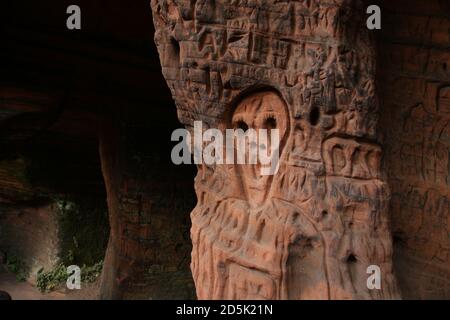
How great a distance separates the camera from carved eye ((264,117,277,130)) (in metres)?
2.75

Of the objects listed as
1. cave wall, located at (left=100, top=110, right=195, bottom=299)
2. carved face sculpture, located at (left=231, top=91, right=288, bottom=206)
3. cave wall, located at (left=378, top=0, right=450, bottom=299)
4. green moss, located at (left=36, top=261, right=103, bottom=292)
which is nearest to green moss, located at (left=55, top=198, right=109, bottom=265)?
green moss, located at (left=36, top=261, right=103, bottom=292)

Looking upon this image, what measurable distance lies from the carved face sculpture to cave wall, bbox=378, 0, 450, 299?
23.2 inches

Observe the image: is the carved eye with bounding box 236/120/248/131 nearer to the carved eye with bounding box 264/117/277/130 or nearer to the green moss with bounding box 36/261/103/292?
the carved eye with bounding box 264/117/277/130

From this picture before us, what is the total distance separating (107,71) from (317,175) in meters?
3.40

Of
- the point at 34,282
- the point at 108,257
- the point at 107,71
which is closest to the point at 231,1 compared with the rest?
the point at 107,71

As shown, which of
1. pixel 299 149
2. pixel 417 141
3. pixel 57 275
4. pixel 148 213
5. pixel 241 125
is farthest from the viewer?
pixel 57 275

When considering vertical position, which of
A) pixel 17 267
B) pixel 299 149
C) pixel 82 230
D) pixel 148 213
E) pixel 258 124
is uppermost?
pixel 258 124

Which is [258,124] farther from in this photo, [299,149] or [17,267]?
[17,267]

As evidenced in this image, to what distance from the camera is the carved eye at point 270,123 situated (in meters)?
2.75

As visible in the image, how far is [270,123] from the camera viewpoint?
2770 mm

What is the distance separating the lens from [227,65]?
9.14ft

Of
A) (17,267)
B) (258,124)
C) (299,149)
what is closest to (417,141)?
(299,149)

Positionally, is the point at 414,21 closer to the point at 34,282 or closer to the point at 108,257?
the point at 108,257

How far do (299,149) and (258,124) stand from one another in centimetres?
23
